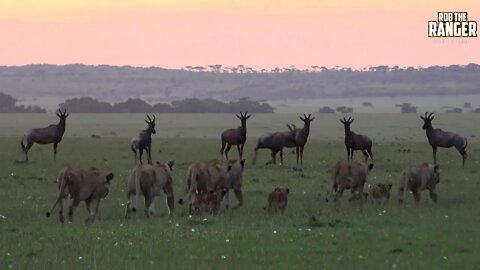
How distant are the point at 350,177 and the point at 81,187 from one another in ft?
19.8

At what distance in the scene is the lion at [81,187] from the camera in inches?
696

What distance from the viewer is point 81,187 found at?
17.9m

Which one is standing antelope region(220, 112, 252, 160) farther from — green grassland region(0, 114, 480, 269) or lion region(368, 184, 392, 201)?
lion region(368, 184, 392, 201)

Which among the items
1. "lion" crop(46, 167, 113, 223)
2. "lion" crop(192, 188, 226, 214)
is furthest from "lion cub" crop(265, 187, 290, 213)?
"lion" crop(46, 167, 113, 223)

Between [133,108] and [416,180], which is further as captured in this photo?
[133,108]

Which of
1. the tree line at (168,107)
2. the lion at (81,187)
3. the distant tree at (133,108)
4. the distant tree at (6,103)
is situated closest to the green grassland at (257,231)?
the lion at (81,187)

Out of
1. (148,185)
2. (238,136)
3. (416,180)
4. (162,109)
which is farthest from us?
(162,109)

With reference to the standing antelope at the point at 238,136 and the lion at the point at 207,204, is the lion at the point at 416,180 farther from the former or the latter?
the standing antelope at the point at 238,136

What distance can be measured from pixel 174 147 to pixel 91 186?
28.2m

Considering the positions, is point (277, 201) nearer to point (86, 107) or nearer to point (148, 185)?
point (148, 185)

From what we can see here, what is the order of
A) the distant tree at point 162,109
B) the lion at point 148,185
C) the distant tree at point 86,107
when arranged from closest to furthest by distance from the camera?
the lion at point 148,185 < the distant tree at point 162,109 < the distant tree at point 86,107

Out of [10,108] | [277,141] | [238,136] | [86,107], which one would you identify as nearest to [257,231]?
[277,141]

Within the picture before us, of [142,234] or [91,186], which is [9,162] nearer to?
[91,186]

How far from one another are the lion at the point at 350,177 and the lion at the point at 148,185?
146 inches
